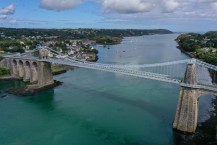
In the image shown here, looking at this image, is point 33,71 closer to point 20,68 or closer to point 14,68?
point 20,68

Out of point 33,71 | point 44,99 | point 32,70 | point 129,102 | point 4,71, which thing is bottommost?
point 44,99

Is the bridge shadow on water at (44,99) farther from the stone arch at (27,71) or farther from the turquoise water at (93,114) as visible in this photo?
the stone arch at (27,71)

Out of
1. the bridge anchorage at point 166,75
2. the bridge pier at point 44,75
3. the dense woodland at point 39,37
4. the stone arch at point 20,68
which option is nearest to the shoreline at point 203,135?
the bridge anchorage at point 166,75

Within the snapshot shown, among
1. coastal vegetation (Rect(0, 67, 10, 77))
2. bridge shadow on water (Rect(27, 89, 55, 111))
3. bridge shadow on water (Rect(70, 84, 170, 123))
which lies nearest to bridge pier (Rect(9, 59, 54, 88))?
coastal vegetation (Rect(0, 67, 10, 77))

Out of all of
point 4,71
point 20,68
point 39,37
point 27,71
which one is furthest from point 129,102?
point 39,37

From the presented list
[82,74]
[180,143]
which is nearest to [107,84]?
[82,74]

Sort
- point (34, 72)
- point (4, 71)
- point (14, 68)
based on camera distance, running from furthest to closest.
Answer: point (4, 71)
point (14, 68)
point (34, 72)

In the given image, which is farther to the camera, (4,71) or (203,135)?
(4,71)
